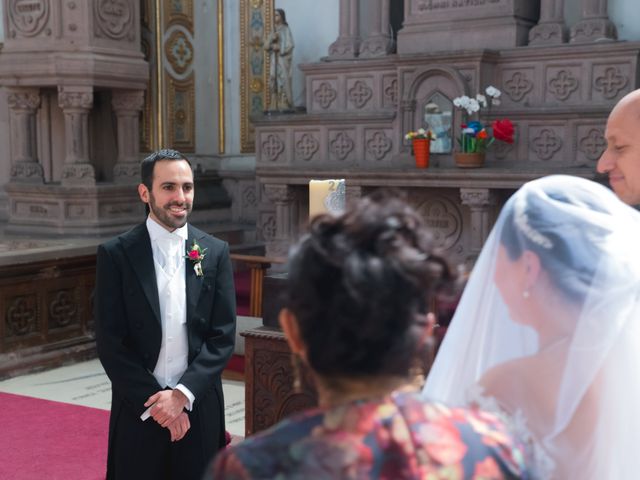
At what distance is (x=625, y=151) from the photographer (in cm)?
267

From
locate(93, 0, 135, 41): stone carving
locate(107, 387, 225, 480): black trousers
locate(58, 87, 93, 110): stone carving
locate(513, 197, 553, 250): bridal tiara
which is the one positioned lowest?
locate(107, 387, 225, 480): black trousers

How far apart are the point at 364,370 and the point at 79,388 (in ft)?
17.0

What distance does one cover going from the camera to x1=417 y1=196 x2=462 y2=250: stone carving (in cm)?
738

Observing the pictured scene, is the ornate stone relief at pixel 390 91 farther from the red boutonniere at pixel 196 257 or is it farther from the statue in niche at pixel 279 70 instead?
the red boutonniere at pixel 196 257

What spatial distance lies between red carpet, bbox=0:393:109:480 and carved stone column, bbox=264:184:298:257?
9.07 ft

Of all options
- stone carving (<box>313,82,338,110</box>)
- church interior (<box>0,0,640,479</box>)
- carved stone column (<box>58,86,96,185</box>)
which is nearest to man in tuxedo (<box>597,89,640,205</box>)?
church interior (<box>0,0,640,479</box>)

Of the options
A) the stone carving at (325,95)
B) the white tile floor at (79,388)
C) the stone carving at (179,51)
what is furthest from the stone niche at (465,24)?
the white tile floor at (79,388)

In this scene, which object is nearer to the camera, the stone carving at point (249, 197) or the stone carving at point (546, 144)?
the stone carving at point (546, 144)

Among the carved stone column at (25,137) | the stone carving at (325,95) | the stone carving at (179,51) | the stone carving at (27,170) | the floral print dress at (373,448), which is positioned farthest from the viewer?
the stone carving at (179,51)

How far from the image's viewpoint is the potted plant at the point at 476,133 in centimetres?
684

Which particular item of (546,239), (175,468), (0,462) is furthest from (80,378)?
(546,239)

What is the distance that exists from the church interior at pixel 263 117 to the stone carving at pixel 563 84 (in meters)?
0.02

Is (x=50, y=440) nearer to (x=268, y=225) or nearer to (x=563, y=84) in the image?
(x=268, y=225)

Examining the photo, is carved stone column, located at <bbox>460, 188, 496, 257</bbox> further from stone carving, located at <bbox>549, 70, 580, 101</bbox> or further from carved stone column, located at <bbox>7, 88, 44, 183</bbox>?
carved stone column, located at <bbox>7, 88, 44, 183</bbox>
